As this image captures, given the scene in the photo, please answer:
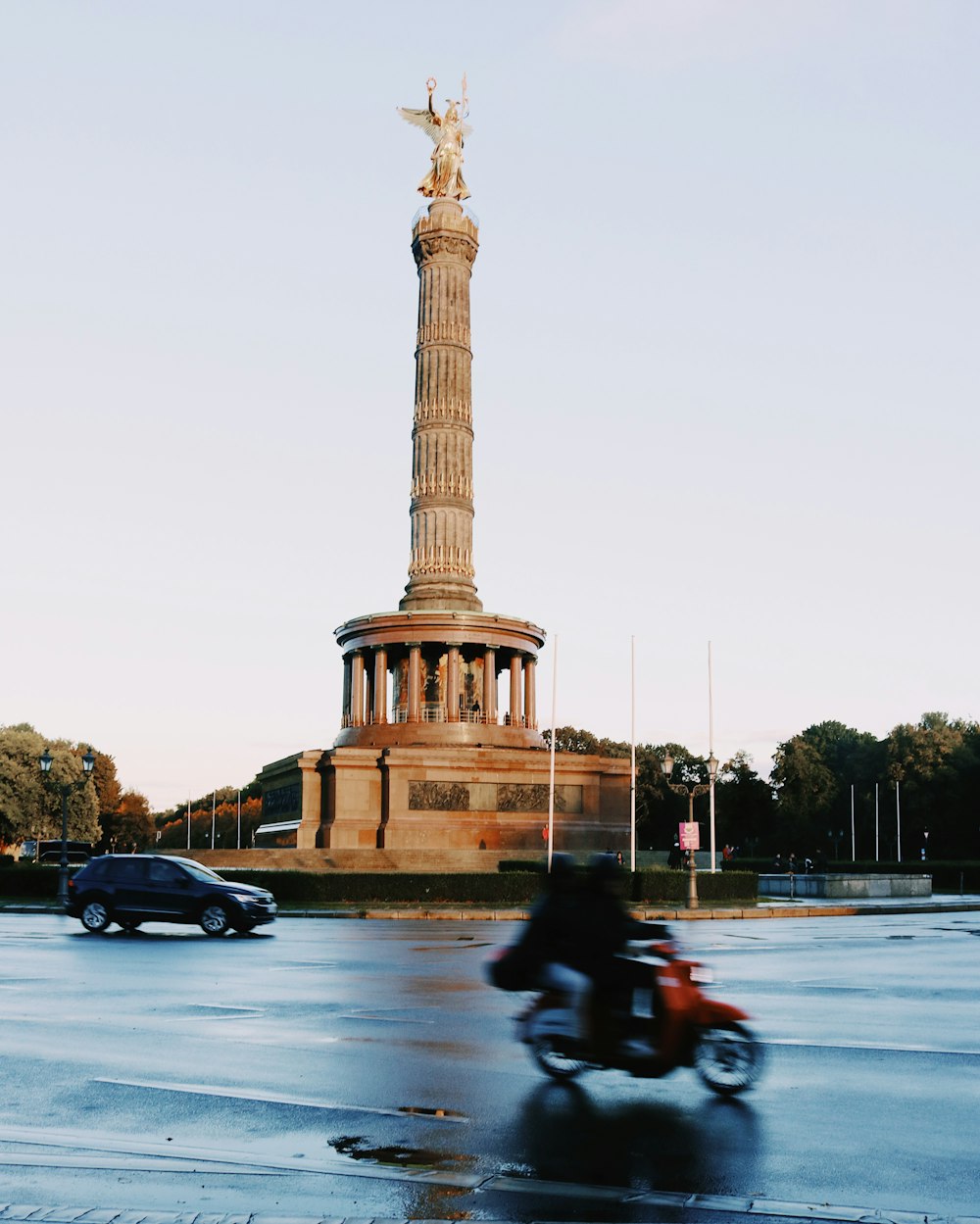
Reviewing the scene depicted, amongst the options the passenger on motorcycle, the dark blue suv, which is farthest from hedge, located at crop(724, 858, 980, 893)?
the passenger on motorcycle

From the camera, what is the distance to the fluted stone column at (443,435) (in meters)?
55.0

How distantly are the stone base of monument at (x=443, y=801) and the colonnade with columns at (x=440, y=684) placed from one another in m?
4.28

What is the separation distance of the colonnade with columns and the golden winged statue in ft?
66.9

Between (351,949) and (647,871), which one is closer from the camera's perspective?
(351,949)

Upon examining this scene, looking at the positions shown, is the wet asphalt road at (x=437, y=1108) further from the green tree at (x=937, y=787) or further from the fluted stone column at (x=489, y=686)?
the green tree at (x=937, y=787)

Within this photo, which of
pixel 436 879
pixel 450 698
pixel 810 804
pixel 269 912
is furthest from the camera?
pixel 810 804

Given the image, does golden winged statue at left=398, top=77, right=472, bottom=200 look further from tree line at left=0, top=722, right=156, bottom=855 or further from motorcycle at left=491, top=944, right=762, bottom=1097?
motorcycle at left=491, top=944, right=762, bottom=1097

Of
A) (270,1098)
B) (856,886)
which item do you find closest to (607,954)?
(270,1098)

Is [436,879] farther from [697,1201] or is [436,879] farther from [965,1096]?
[697,1201]

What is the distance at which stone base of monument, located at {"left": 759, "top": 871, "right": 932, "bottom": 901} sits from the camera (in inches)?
1775

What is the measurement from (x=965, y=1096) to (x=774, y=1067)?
148 cm

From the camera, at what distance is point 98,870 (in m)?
23.5

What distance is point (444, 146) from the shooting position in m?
60.3

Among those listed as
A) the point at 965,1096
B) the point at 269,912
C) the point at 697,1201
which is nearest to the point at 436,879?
the point at 269,912
